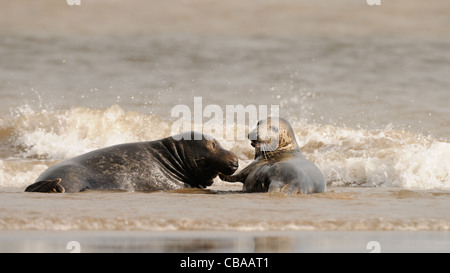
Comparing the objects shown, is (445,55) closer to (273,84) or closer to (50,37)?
(273,84)

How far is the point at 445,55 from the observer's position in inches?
962

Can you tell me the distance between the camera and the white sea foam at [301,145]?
13828 millimetres

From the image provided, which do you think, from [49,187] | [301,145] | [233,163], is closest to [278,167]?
[233,163]

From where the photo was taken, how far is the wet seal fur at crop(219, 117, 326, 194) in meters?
9.45

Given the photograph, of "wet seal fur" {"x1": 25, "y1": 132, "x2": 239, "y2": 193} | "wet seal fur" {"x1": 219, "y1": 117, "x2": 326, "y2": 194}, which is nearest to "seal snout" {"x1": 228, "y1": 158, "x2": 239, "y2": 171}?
"wet seal fur" {"x1": 25, "y1": 132, "x2": 239, "y2": 193}

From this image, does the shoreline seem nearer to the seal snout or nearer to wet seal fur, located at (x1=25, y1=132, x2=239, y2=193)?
wet seal fur, located at (x1=25, y1=132, x2=239, y2=193)

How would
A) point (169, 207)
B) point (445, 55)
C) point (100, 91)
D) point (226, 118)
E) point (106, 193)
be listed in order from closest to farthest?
point (169, 207)
point (106, 193)
point (226, 118)
point (100, 91)
point (445, 55)

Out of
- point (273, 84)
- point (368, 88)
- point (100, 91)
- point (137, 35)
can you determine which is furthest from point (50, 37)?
point (368, 88)

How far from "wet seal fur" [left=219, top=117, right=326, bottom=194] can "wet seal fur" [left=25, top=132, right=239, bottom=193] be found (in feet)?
1.64

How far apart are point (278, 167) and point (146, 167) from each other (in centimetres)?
Answer: 180

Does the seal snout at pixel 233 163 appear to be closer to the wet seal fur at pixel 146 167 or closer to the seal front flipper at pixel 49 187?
the wet seal fur at pixel 146 167

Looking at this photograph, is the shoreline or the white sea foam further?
the white sea foam
